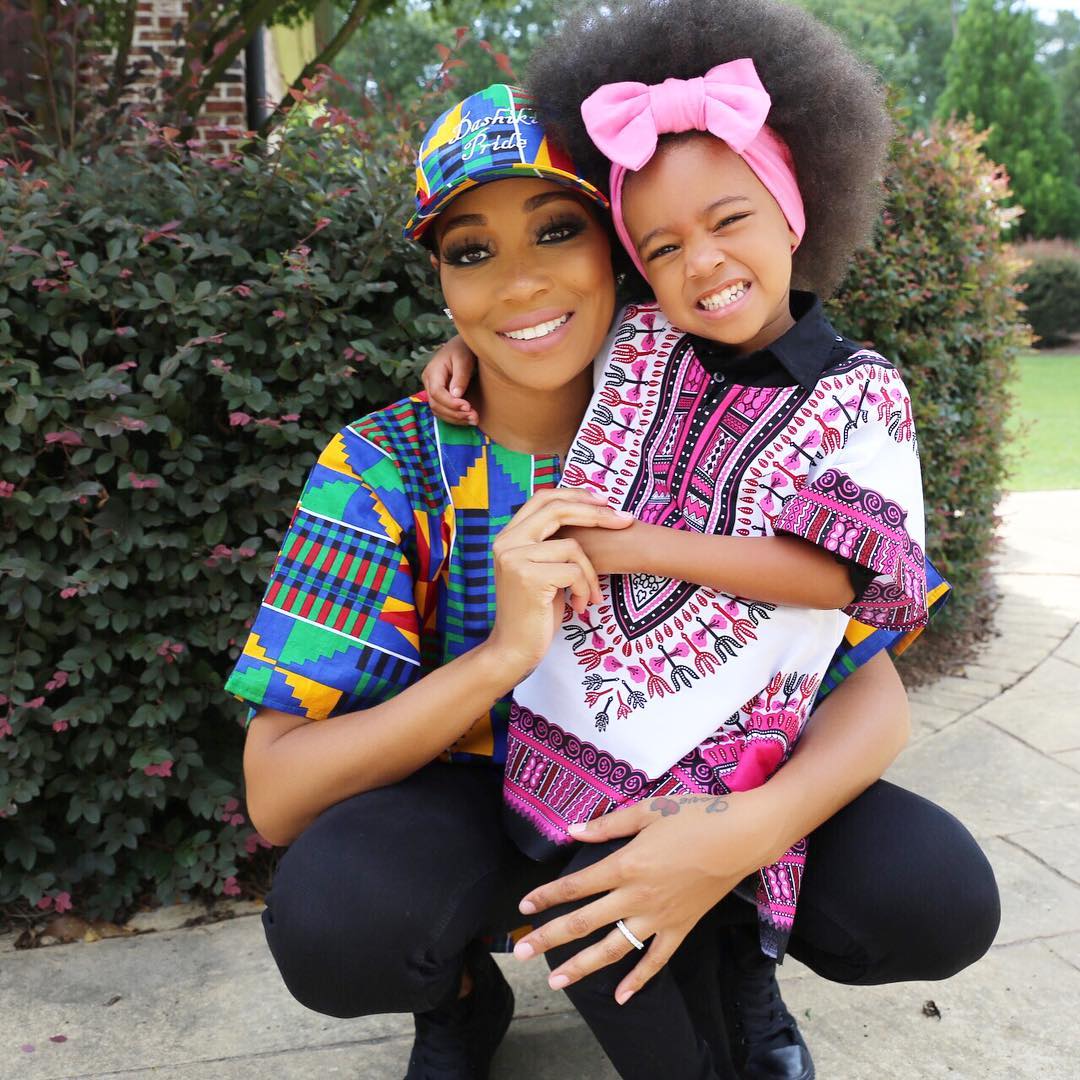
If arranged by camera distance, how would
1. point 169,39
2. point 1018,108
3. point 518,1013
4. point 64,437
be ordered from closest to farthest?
point 518,1013, point 64,437, point 169,39, point 1018,108

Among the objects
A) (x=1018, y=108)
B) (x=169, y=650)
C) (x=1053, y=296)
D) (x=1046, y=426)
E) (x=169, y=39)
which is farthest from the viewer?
(x=1018, y=108)

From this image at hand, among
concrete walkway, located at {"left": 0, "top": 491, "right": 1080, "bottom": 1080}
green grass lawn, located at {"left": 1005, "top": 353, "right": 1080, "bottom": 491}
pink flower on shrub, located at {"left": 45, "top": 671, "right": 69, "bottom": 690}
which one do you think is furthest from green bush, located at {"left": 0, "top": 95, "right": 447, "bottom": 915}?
green grass lawn, located at {"left": 1005, "top": 353, "right": 1080, "bottom": 491}

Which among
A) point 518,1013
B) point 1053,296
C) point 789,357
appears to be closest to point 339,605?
point 789,357

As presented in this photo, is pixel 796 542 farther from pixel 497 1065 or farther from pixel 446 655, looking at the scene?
pixel 497 1065

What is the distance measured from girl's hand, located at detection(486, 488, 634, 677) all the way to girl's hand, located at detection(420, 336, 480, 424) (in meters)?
0.28

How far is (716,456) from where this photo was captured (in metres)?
1.68

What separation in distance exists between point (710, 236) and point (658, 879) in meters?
0.87

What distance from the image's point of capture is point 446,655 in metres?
1.90

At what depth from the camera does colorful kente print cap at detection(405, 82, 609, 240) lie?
1.68m

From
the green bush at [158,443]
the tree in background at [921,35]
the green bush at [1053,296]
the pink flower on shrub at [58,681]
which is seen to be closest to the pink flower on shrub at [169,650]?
the green bush at [158,443]

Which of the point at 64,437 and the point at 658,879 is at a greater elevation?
the point at 64,437

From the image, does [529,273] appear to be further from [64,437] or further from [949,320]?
[949,320]

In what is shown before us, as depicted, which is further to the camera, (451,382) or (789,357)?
(451,382)

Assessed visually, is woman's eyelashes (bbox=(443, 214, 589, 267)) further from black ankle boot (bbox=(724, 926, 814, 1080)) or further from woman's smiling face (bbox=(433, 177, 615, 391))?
black ankle boot (bbox=(724, 926, 814, 1080))
